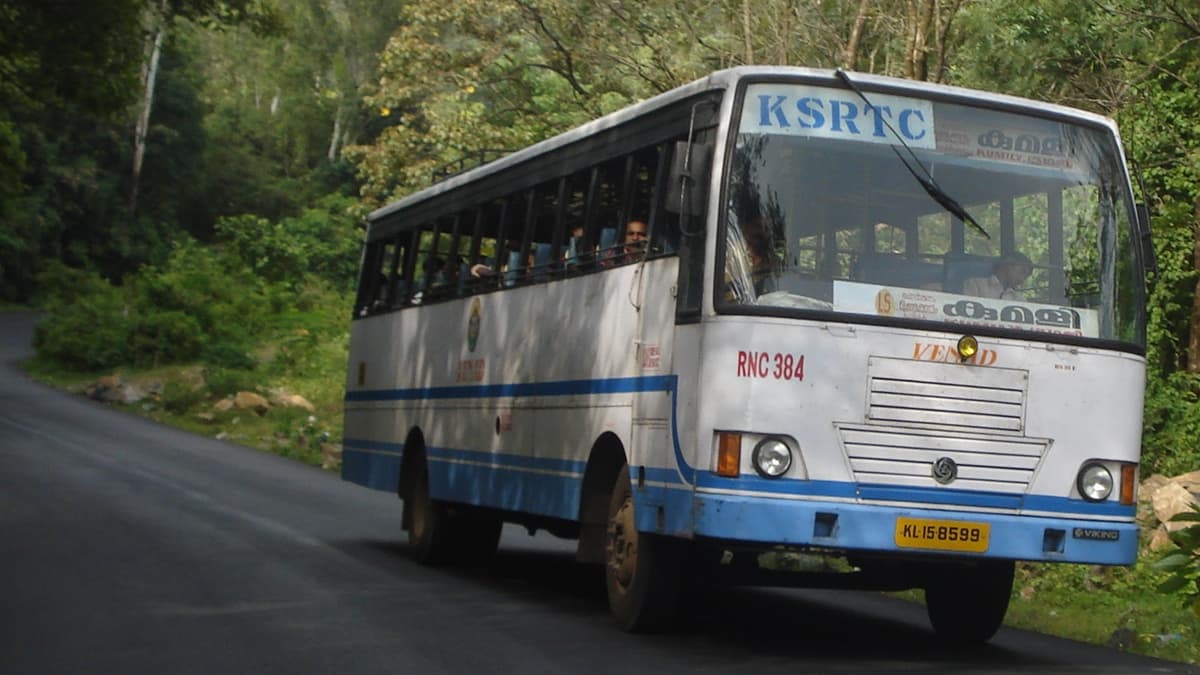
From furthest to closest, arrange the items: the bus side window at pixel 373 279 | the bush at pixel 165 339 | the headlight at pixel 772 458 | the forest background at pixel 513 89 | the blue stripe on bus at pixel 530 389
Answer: the bush at pixel 165 339 < the forest background at pixel 513 89 < the bus side window at pixel 373 279 < the blue stripe on bus at pixel 530 389 < the headlight at pixel 772 458

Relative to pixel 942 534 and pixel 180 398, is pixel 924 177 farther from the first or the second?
pixel 180 398

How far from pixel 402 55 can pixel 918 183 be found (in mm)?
22117

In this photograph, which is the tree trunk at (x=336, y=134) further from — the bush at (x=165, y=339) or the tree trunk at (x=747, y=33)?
the tree trunk at (x=747, y=33)

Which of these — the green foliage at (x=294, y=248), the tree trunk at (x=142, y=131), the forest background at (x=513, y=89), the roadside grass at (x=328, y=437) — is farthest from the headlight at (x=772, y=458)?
the tree trunk at (x=142, y=131)

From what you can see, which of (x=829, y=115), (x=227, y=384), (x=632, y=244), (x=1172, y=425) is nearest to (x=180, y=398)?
(x=227, y=384)

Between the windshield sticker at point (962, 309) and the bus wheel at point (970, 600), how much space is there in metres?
1.49

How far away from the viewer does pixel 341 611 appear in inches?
494

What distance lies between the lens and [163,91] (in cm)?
7544

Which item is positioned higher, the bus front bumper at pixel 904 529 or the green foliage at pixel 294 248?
the green foliage at pixel 294 248

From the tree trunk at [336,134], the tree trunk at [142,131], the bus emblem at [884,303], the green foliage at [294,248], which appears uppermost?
the tree trunk at [336,134]

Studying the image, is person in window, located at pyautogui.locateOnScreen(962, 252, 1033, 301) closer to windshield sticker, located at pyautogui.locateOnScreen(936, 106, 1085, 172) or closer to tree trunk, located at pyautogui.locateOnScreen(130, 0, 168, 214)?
windshield sticker, located at pyautogui.locateOnScreen(936, 106, 1085, 172)

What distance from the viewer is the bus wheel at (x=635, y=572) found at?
11648 millimetres

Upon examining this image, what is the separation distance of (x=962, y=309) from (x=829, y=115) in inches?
51.0

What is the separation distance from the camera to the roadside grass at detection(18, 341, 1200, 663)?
45.2 ft
